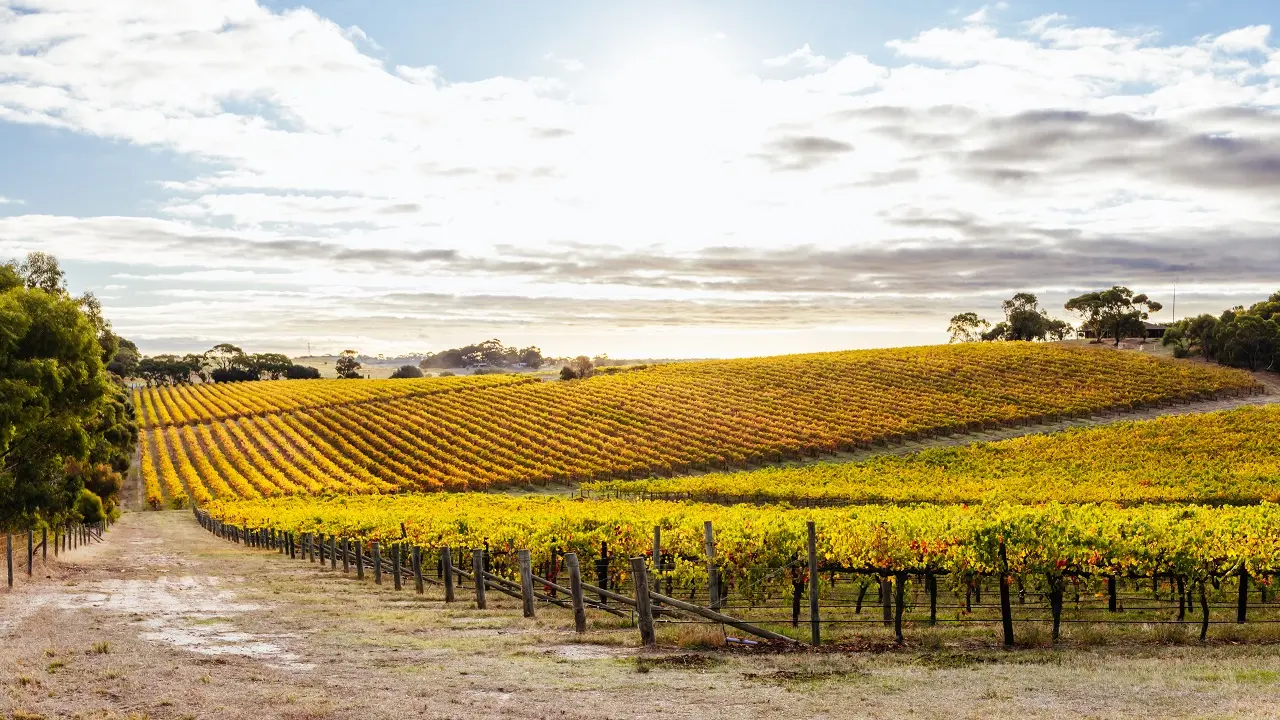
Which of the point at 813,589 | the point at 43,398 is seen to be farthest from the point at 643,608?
the point at 43,398

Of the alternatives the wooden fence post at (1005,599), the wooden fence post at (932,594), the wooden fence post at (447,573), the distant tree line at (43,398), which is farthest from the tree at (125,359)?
the wooden fence post at (1005,599)

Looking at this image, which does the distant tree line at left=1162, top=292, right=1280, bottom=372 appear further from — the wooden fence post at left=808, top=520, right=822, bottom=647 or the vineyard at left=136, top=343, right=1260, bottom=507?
the wooden fence post at left=808, top=520, right=822, bottom=647

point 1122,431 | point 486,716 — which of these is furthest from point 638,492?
point 486,716

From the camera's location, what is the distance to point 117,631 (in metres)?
18.2

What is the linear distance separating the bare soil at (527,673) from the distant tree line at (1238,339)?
116 m

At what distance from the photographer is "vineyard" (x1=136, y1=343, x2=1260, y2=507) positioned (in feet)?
270

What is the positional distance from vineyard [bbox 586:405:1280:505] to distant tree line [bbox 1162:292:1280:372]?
37.6m

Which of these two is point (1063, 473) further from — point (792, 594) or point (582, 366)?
point (582, 366)

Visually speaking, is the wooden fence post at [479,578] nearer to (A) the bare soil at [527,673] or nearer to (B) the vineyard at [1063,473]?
(A) the bare soil at [527,673]

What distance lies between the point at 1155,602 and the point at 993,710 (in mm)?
15949

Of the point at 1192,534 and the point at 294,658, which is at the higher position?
the point at 1192,534

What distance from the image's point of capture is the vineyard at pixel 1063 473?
52.3 m

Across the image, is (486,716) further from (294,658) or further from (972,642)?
(972,642)

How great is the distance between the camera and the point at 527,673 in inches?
551
